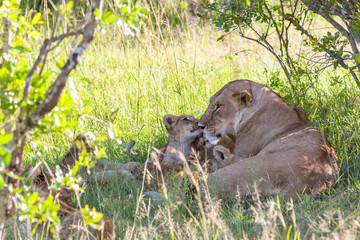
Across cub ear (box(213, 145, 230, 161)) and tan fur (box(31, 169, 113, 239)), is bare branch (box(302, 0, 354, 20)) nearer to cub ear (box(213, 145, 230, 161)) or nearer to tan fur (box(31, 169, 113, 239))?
cub ear (box(213, 145, 230, 161))

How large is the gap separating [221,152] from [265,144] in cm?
48

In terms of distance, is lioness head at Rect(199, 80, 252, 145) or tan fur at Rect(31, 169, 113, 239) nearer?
tan fur at Rect(31, 169, 113, 239)

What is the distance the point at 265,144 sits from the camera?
474cm

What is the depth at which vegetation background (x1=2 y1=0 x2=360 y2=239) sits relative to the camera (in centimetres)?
304

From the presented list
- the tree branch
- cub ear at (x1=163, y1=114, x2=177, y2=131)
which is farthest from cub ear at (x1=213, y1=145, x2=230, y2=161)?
the tree branch

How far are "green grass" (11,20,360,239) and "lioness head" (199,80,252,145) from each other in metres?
0.53

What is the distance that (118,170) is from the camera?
183 inches

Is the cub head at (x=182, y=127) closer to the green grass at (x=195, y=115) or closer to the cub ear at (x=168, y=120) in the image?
the cub ear at (x=168, y=120)

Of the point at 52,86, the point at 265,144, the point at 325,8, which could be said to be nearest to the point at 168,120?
the point at 265,144

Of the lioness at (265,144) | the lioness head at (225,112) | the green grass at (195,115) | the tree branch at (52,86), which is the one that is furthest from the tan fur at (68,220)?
the lioness head at (225,112)

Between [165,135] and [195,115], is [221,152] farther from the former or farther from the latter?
[195,115]

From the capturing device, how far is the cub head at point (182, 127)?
5305 mm

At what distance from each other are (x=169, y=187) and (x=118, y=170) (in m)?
0.70

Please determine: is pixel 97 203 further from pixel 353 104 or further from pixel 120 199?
pixel 353 104
